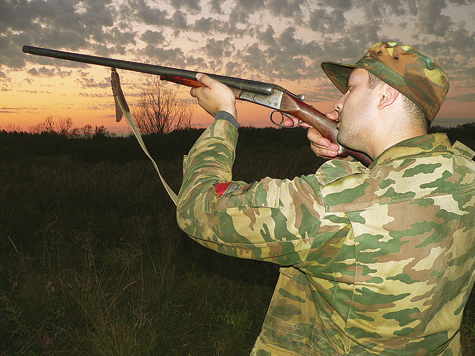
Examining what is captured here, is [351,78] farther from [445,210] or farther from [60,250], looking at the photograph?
[60,250]

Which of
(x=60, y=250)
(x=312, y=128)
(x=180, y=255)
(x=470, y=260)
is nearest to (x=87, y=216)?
(x=60, y=250)

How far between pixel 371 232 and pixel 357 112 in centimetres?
73

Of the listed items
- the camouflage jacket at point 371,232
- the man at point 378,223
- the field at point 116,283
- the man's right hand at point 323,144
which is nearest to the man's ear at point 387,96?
the man at point 378,223

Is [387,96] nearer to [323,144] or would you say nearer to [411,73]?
[411,73]

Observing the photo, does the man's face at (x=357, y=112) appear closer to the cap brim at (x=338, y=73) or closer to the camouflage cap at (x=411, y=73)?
the camouflage cap at (x=411, y=73)

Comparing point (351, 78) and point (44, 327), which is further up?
point (351, 78)

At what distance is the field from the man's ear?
272cm

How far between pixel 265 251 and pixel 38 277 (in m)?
3.30

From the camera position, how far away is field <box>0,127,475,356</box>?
314 cm

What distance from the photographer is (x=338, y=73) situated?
232cm

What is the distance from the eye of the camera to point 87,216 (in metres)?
5.72

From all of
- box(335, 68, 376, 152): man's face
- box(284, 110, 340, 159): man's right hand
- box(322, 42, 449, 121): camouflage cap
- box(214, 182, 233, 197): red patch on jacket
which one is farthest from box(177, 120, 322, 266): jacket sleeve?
box(284, 110, 340, 159): man's right hand

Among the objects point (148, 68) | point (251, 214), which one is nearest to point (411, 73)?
point (251, 214)

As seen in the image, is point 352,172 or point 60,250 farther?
point 60,250
